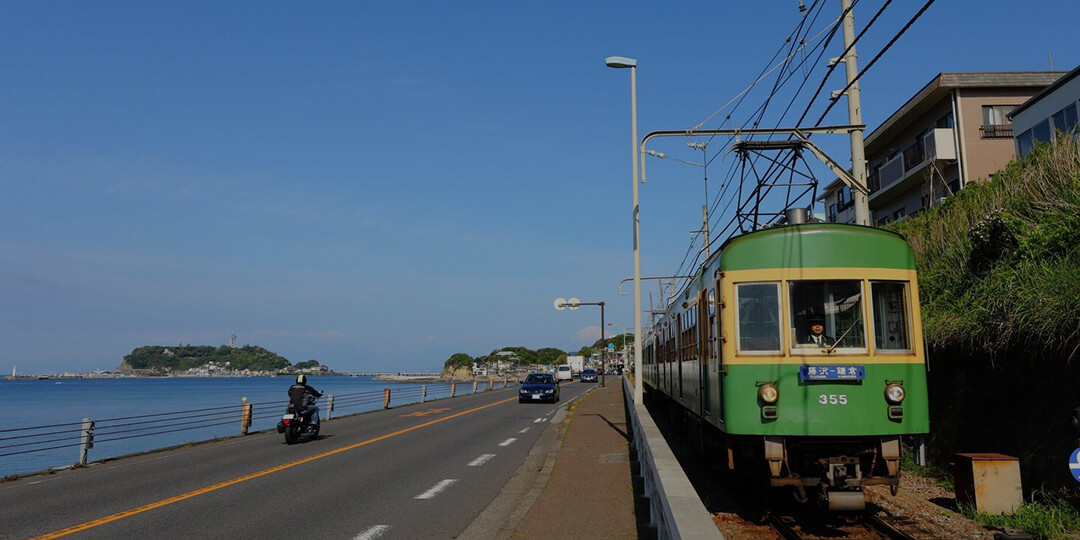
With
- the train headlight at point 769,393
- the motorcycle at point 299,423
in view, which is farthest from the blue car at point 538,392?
the train headlight at point 769,393

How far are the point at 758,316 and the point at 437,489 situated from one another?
18.8 ft

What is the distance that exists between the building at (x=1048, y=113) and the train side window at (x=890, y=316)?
15.2 m

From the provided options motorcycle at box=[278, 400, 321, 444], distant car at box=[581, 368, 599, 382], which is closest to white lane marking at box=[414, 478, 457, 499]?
motorcycle at box=[278, 400, 321, 444]

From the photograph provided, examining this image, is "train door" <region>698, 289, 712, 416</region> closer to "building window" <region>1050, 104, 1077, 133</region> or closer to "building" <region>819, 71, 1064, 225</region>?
"building window" <region>1050, 104, 1077, 133</region>

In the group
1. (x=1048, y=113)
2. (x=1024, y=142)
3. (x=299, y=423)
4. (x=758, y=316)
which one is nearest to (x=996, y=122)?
(x=1024, y=142)

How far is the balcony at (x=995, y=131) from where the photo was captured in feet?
93.5

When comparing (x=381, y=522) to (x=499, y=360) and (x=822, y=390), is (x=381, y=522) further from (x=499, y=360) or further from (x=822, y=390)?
(x=499, y=360)

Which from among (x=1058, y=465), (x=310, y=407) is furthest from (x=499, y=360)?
(x=1058, y=465)

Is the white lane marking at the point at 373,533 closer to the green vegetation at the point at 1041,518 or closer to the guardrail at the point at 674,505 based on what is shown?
the guardrail at the point at 674,505

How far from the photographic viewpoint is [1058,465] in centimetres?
836

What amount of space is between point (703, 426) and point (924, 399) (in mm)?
3866

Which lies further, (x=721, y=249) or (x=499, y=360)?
(x=499, y=360)

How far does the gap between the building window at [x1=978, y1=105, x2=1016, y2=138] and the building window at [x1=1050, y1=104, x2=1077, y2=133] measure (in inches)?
290

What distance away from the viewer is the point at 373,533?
7867 mm
